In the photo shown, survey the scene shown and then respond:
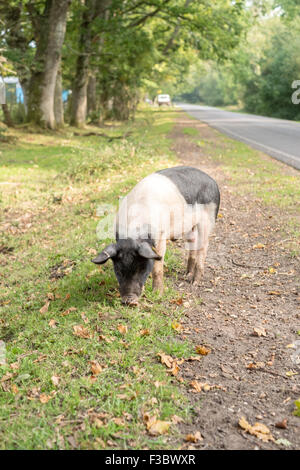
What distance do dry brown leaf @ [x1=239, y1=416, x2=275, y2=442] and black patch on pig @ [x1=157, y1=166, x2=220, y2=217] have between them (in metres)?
2.60

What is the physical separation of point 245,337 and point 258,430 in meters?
1.39

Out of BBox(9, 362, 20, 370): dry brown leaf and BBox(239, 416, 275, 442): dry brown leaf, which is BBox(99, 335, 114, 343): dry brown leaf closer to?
BBox(9, 362, 20, 370): dry brown leaf

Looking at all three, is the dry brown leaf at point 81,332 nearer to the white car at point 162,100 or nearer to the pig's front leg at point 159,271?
the pig's front leg at point 159,271

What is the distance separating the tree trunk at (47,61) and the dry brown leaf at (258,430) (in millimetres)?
16347

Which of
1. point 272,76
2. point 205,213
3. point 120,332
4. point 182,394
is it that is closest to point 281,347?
point 182,394

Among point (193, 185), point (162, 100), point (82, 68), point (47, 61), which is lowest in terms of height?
point (193, 185)

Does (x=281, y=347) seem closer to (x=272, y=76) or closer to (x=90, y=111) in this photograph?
(x=90, y=111)

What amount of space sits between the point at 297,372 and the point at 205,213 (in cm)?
219

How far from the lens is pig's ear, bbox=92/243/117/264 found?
4.35 meters

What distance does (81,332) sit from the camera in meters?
4.43

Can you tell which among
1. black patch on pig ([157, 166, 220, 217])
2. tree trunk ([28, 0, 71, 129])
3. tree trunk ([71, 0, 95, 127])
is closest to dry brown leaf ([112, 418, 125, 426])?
black patch on pig ([157, 166, 220, 217])

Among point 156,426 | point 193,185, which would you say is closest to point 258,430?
point 156,426

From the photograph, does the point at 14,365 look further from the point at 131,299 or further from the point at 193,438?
the point at 193,438

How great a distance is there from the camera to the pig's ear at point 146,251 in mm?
4305
